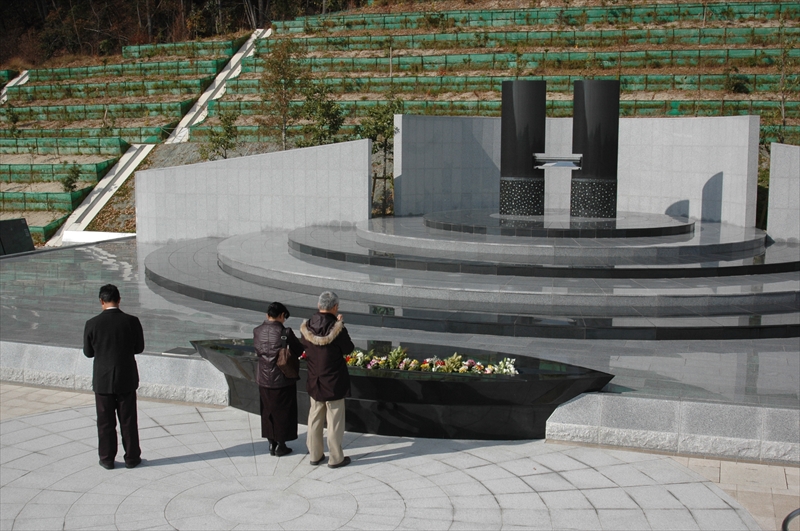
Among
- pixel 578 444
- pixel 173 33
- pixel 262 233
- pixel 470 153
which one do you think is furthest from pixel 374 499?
pixel 173 33

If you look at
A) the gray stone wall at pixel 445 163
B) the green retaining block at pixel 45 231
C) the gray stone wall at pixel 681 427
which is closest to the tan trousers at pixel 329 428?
the gray stone wall at pixel 681 427

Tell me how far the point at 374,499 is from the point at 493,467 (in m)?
1.16

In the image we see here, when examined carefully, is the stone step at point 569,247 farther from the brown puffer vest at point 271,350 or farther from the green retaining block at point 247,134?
the green retaining block at point 247,134

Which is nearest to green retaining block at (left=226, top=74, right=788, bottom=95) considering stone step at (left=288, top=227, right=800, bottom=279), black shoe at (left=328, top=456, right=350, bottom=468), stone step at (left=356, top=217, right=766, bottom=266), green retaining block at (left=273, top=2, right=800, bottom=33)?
green retaining block at (left=273, top=2, right=800, bottom=33)

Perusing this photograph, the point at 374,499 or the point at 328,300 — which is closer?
the point at 374,499

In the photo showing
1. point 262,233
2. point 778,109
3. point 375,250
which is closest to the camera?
point 375,250

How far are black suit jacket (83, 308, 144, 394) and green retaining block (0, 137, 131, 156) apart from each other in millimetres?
23604

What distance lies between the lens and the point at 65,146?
29734 millimetres

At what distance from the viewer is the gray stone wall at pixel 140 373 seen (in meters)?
8.55

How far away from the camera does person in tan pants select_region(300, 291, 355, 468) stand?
22.2ft

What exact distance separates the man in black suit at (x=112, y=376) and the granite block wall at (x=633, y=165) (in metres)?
12.4

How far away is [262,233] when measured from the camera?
18.6 meters

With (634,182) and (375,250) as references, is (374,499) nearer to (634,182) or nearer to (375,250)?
(375,250)

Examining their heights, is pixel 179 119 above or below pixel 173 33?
below
